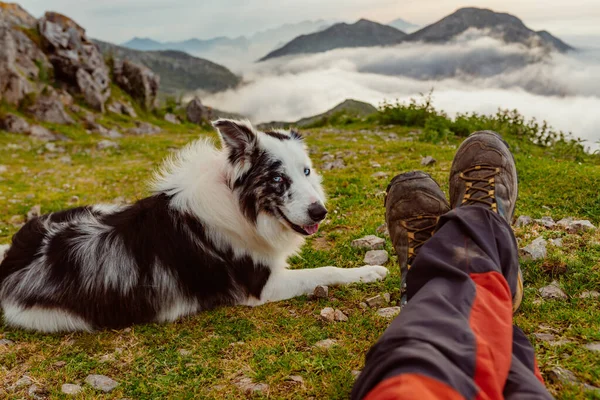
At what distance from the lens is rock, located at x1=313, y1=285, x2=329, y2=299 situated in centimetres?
430

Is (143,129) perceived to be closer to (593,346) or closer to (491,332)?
(593,346)

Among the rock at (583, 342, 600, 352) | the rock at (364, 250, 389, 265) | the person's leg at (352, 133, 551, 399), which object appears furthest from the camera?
the rock at (364, 250, 389, 265)

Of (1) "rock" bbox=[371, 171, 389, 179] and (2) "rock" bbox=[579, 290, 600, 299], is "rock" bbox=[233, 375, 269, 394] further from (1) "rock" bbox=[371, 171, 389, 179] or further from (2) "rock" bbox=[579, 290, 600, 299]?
(1) "rock" bbox=[371, 171, 389, 179]

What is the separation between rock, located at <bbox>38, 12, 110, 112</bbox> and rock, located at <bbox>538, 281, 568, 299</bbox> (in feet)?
169

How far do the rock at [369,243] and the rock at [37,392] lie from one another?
3538mm

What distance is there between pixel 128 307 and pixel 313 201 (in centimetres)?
209

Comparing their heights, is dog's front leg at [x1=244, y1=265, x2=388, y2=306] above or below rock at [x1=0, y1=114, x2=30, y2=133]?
below

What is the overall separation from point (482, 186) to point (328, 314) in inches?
77.3

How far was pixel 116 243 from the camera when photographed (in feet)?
13.9

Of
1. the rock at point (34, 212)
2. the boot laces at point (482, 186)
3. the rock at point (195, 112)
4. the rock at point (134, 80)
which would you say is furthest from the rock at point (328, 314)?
the rock at point (195, 112)

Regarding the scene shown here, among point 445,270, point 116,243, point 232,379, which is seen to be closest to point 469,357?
point 445,270

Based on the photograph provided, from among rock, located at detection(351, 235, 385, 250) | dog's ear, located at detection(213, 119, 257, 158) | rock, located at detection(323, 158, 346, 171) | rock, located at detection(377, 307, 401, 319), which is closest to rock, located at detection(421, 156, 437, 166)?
rock, located at detection(323, 158, 346, 171)

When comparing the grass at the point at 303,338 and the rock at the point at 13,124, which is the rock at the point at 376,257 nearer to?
the grass at the point at 303,338

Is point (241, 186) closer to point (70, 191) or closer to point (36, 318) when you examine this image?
point (36, 318)
